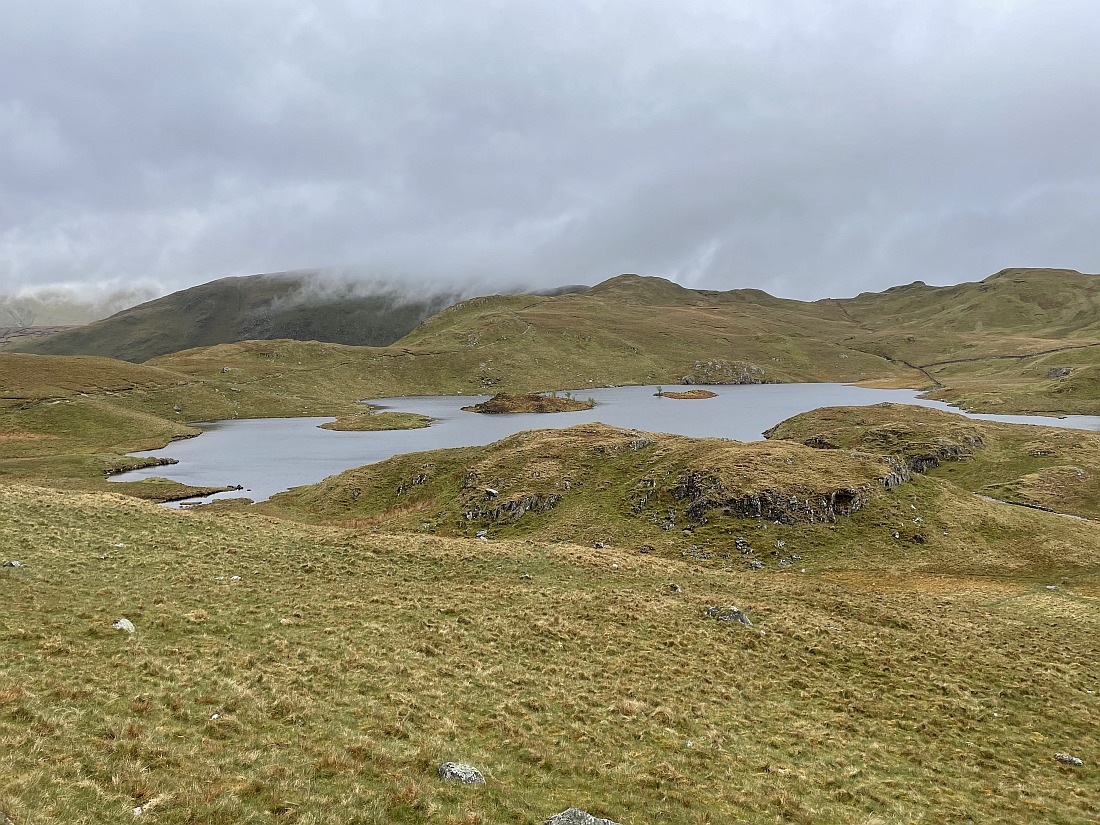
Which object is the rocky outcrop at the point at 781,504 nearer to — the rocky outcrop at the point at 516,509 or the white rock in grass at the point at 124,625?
the rocky outcrop at the point at 516,509

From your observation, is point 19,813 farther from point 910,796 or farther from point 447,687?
point 910,796

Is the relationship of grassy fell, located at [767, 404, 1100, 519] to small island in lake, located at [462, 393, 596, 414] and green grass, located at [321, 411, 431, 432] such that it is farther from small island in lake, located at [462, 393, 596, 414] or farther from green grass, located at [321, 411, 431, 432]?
green grass, located at [321, 411, 431, 432]

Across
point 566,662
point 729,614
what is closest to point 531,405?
point 729,614

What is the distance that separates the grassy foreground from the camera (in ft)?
41.1

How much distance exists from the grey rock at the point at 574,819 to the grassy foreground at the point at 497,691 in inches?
29.1

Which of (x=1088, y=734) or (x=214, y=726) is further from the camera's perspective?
(x=1088, y=734)

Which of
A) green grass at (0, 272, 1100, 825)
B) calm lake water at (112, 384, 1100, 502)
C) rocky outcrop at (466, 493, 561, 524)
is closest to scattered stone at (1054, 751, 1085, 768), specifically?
green grass at (0, 272, 1100, 825)

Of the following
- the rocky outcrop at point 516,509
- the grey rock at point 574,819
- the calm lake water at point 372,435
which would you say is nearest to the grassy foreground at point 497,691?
the grey rock at point 574,819

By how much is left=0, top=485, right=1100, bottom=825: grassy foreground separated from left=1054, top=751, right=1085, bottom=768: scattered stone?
1.19 ft

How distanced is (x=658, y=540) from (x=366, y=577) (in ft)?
90.9

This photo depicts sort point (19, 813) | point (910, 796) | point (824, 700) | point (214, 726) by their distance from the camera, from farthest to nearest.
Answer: point (824, 700) < point (910, 796) < point (214, 726) < point (19, 813)

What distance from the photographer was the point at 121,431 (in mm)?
124062

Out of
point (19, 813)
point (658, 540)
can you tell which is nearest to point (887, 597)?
point (658, 540)

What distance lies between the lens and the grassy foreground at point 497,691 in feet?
41.1
